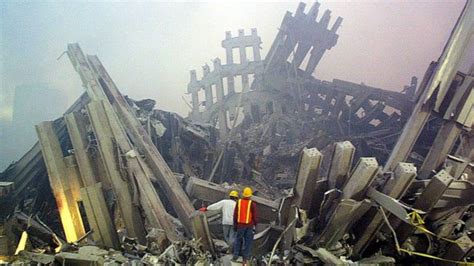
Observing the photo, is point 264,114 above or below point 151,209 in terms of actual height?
above

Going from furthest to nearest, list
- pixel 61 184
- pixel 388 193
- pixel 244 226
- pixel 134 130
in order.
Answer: pixel 134 130
pixel 61 184
pixel 244 226
pixel 388 193

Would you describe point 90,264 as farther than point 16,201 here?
→ No

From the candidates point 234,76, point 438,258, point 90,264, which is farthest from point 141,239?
point 234,76

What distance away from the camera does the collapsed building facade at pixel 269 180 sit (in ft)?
16.3

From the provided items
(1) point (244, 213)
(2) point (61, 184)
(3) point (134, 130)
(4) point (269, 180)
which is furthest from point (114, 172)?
(4) point (269, 180)

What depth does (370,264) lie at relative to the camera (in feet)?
15.1

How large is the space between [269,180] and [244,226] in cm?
454

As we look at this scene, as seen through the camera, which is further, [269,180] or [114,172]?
[269,180]

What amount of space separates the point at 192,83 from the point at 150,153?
9472mm

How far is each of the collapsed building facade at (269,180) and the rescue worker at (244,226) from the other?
28cm

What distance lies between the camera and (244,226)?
5.33 m

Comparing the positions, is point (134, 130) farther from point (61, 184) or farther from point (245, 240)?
point (245, 240)

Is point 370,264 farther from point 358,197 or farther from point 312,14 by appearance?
point 312,14

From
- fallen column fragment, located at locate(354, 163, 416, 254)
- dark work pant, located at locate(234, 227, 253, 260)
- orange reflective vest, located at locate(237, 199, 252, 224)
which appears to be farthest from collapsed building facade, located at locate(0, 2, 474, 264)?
orange reflective vest, located at locate(237, 199, 252, 224)
